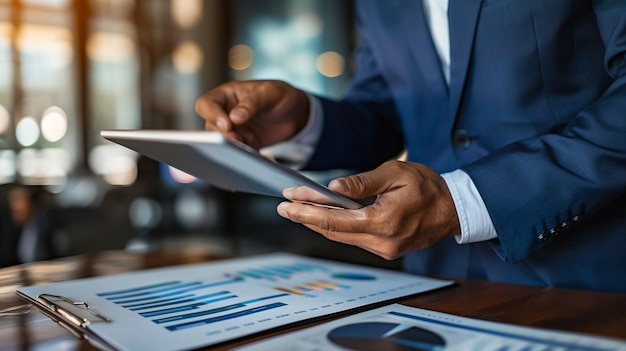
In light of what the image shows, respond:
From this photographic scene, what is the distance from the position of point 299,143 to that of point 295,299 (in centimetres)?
43

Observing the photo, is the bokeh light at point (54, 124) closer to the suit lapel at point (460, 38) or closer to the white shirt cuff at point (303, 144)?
the white shirt cuff at point (303, 144)

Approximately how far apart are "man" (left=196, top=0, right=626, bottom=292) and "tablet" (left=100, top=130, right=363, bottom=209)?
4 cm

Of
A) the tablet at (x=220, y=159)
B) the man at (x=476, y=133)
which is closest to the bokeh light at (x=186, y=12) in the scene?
the man at (x=476, y=133)

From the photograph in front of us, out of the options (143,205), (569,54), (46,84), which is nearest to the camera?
(569,54)

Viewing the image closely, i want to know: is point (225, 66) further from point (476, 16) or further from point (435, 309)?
point (435, 309)

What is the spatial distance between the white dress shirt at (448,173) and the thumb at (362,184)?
101mm

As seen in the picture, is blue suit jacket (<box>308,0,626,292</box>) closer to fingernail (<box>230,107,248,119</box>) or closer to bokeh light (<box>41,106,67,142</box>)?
fingernail (<box>230,107,248,119</box>)

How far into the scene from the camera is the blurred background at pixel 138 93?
11.9 ft

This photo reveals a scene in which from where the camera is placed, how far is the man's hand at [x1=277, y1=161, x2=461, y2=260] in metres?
0.62

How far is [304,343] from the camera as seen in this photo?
0.50 m

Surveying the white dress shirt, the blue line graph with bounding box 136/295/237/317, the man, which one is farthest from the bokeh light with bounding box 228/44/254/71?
the blue line graph with bounding box 136/295/237/317

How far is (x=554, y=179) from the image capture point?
705 millimetres

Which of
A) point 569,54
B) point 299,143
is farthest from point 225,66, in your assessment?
point 569,54

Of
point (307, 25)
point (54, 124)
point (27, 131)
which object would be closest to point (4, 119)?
point (27, 131)
